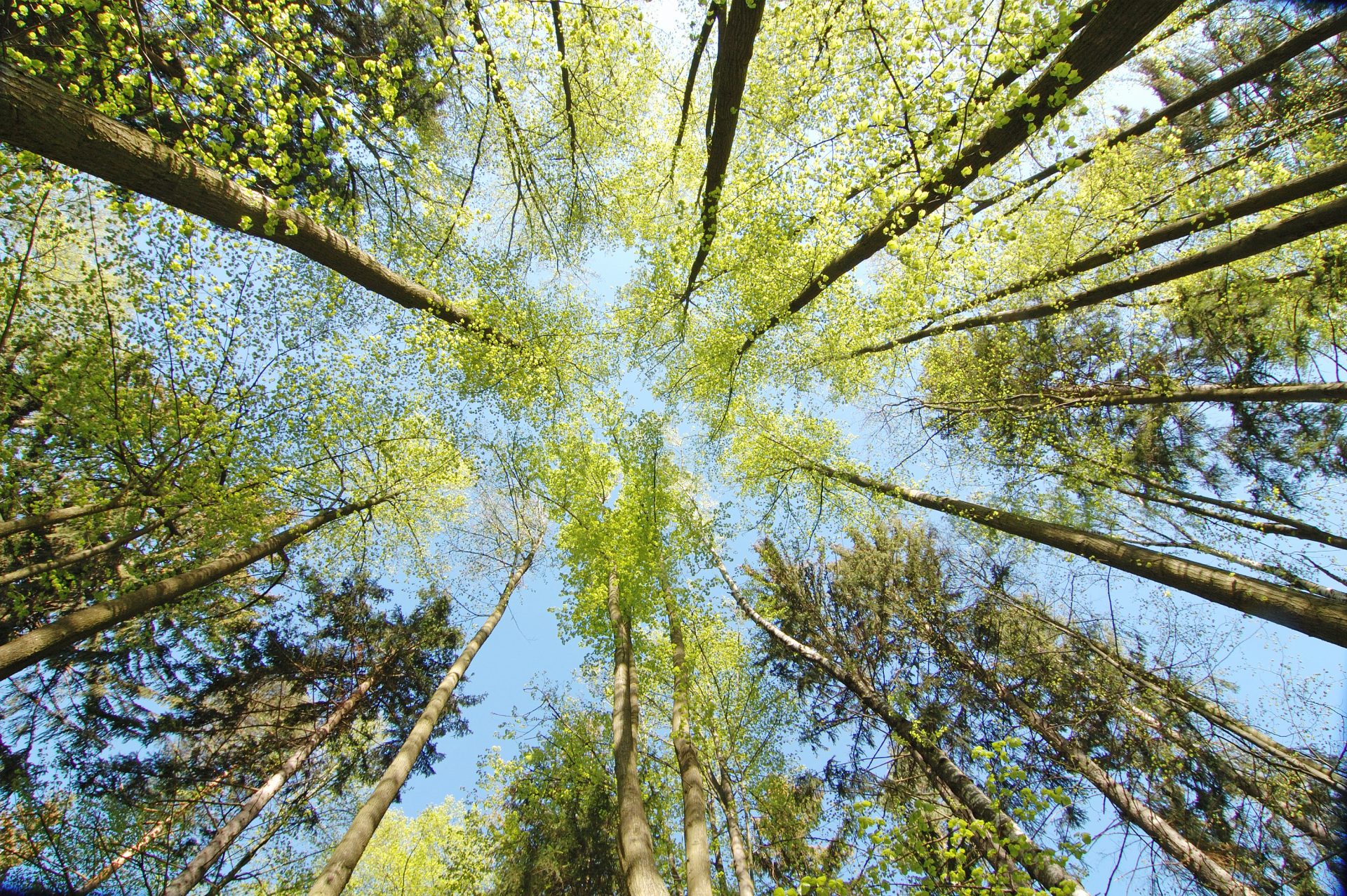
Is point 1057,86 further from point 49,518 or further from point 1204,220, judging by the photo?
point 49,518

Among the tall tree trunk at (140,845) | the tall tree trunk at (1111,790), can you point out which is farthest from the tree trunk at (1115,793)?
the tall tree trunk at (140,845)

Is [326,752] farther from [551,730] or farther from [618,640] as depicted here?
[618,640]

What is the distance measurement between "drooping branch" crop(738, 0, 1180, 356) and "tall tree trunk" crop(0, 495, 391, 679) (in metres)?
8.90

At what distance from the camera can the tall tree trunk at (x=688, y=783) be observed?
4.84m

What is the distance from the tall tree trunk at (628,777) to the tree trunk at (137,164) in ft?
19.9

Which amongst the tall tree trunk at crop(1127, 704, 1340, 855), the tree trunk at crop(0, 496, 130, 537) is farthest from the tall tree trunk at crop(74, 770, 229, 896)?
the tall tree trunk at crop(1127, 704, 1340, 855)

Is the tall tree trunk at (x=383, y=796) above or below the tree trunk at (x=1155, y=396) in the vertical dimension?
below

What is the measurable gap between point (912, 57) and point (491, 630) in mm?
10596

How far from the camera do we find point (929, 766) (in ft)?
20.9

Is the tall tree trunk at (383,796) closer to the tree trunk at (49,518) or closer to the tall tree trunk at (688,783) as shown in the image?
the tall tree trunk at (688,783)

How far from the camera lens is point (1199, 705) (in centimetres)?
630

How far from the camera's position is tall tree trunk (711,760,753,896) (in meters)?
6.46

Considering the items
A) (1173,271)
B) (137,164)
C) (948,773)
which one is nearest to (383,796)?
(137,164)

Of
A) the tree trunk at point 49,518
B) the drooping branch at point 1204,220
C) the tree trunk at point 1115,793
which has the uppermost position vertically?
the drooping branch at point 1204,220
